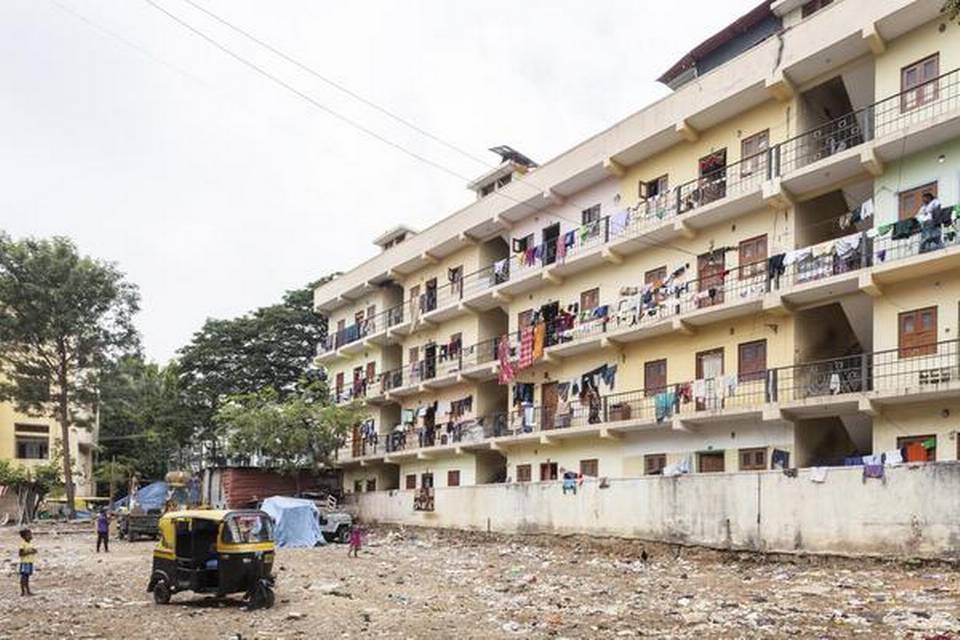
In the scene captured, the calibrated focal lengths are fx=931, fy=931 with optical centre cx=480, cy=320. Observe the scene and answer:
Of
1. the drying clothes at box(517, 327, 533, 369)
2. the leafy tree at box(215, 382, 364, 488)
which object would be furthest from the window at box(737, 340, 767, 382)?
the leafy tree at box(215, 382, 364, 488)

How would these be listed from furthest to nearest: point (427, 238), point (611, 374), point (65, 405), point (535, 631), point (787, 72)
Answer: point (65, 405) → point (427, 238) → point (611, 374) → point (787, 72) → point (535, 631)

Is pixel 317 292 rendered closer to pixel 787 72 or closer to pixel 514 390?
pixel 514 390

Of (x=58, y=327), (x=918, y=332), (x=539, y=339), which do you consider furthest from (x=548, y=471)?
(x=58, y=327)

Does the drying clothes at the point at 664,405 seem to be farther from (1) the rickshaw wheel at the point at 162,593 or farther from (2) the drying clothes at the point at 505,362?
(1) the rickshaw wheel at the point at 162,593

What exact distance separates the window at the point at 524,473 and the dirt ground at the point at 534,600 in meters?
8.46

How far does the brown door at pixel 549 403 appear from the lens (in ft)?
109

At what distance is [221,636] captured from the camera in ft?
44.5

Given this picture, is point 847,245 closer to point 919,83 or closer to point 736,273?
point 736,273

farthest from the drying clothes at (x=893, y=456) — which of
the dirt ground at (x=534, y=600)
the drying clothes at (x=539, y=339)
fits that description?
the drying clothes at (x=539, y=339)

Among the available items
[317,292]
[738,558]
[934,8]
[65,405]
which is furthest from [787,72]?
[65,405]

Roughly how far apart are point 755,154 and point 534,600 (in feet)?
48.1

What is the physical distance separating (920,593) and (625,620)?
530 centimetres

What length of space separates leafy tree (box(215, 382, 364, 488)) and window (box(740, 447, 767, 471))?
21.3m

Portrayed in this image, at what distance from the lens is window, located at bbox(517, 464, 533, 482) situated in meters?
34.7
